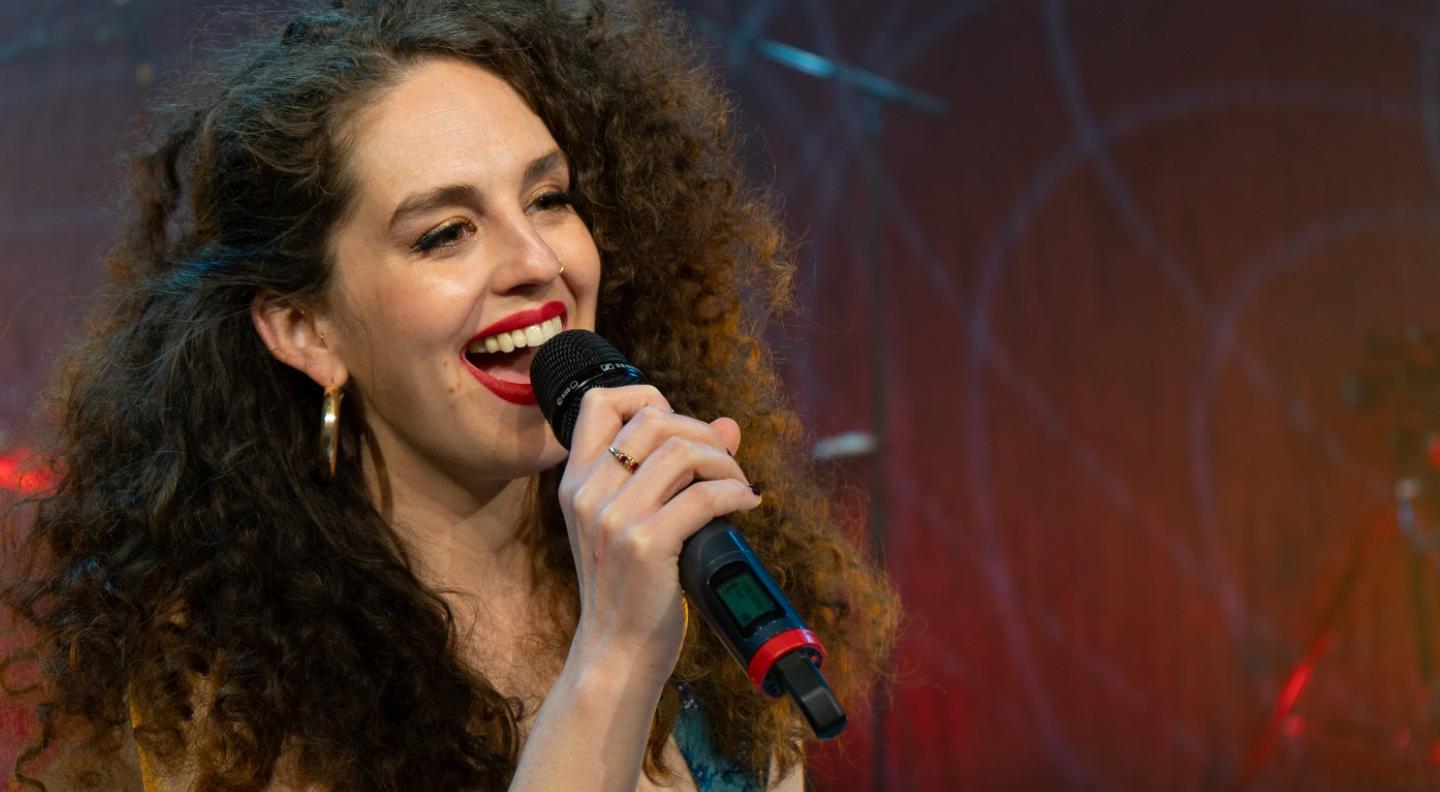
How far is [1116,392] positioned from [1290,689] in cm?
83

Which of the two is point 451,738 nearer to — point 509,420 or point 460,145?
point 509,420

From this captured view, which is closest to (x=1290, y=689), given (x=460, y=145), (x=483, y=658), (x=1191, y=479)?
(x=1191, y=479)

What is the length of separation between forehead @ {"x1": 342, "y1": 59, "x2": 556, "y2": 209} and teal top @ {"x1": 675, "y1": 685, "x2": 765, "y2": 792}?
2.14 feet

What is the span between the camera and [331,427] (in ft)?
5.01

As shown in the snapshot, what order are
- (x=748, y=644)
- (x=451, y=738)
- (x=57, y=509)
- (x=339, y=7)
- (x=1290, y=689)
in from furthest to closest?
(x=1290, y=689) → (x=339, y=7) → (x=57, y=509) → (x=451, y=738) → (x=748, y=644)

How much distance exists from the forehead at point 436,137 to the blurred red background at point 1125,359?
1942mm

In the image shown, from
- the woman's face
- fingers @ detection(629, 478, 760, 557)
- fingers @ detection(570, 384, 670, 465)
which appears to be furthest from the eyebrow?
fingers @ detection(629, 478, 760, 557)

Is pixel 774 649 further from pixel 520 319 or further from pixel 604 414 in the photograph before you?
pixel 520 319

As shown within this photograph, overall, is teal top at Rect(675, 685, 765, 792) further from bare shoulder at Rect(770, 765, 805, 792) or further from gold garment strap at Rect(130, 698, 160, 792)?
gold garment strap at Rect(130, 698, 160, 792)

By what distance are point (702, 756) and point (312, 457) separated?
1.87 ft

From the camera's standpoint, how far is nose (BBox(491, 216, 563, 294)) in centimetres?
143

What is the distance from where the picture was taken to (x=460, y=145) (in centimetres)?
147

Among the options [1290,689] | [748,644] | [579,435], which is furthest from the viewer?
[1290,689]

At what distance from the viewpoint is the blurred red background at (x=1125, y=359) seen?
3377mm
